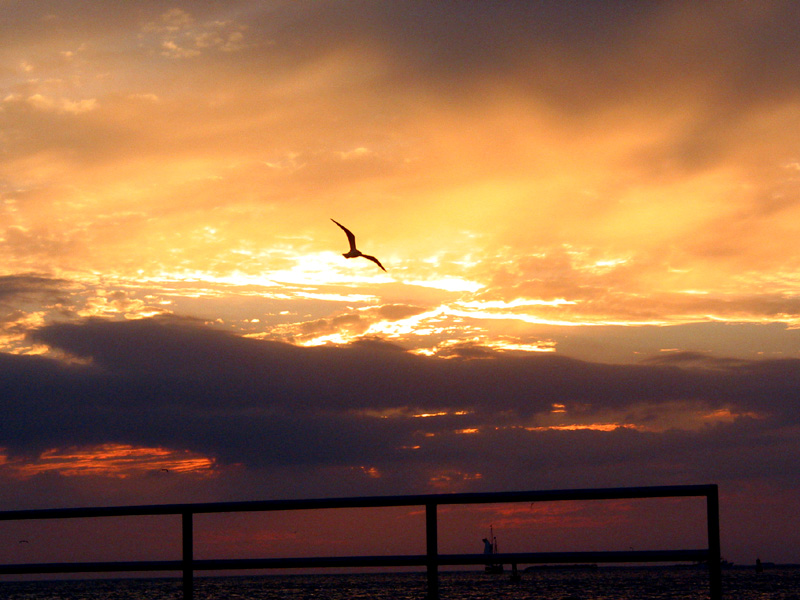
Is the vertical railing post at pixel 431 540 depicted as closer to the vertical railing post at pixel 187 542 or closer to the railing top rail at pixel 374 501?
the railing top rail at pixel 374 501

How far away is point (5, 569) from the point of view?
6.10 m

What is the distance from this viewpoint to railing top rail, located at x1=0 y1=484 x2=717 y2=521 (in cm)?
531

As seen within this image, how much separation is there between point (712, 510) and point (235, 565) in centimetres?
295

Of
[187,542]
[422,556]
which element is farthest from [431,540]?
[187,542]

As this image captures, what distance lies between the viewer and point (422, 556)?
5555 mm

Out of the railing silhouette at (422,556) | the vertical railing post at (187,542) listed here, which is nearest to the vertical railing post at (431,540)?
the railing silhouette at (422,556)

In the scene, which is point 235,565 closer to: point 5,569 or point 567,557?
point 5,569

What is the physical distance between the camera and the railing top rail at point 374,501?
→ 5.31 m

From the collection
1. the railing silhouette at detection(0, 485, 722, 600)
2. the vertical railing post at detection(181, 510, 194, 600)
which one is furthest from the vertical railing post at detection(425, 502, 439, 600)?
the vertical railing post at detection(181, 510, 194, 600)

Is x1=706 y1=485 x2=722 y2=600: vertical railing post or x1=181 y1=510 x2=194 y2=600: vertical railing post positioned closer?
x1=706 y1=485 x2=722 y2=600: vertical railing post

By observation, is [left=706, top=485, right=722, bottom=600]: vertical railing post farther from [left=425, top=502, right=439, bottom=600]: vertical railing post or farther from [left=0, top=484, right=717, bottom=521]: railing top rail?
[left=425, top=502, right=439, bottom=600]: vertical railing post

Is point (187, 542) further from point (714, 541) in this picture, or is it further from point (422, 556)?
point (714, 541)

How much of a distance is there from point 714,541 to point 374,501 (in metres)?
2.04

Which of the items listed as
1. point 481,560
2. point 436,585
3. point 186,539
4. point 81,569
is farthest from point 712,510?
point 81,569
